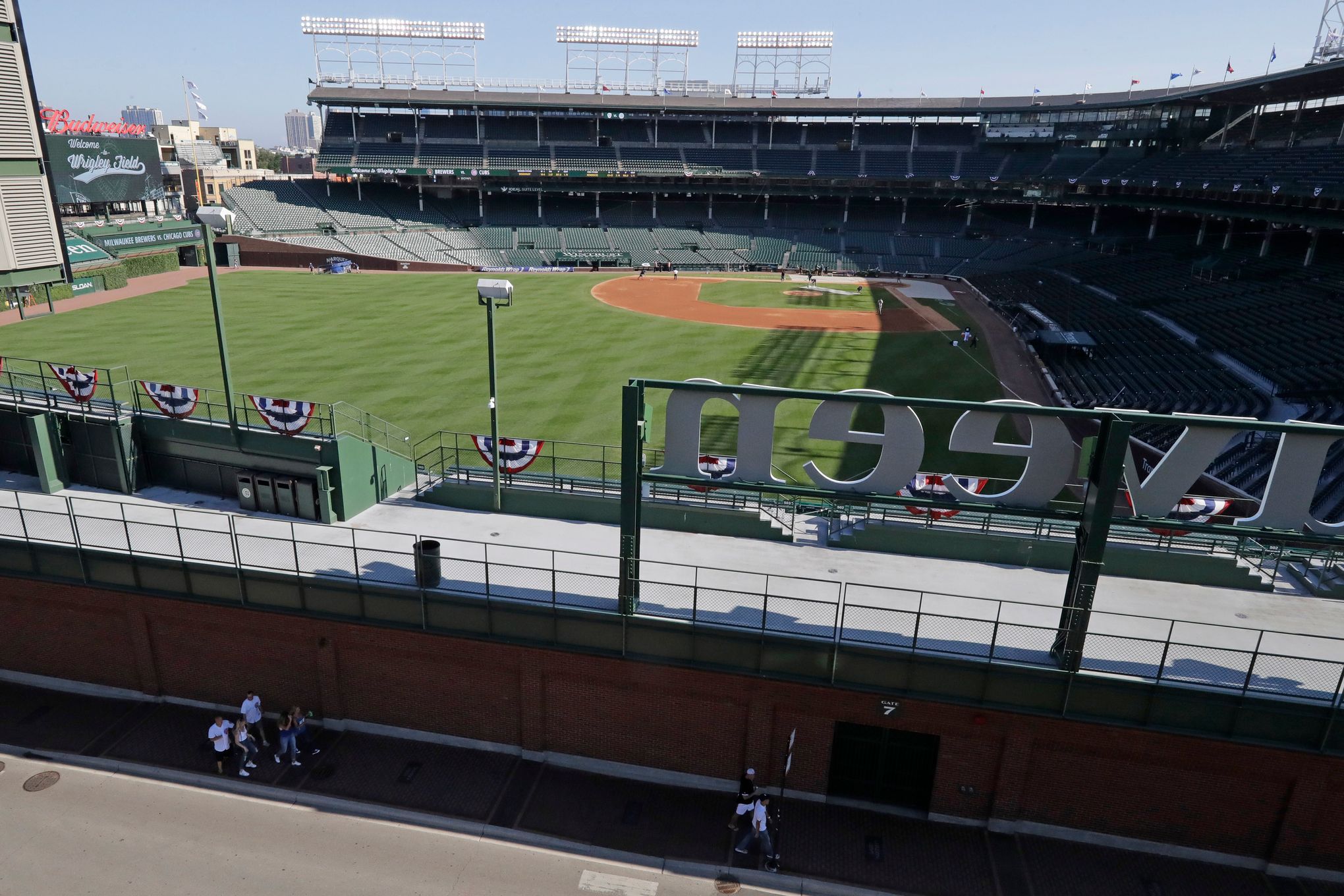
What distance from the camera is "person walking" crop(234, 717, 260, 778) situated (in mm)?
14180

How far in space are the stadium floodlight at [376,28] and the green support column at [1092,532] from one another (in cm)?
8754

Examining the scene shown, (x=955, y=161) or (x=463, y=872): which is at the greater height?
(x=955, y=161)

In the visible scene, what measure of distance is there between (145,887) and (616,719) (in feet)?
24.8

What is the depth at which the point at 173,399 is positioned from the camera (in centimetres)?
1817

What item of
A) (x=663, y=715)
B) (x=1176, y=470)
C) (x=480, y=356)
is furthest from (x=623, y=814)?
(x=480, y=356)

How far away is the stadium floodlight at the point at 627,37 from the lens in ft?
279

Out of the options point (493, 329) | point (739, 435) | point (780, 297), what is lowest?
point (780, 297)

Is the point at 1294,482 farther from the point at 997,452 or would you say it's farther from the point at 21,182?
the point at 21,182

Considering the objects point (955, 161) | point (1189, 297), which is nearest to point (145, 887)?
point (1189, 297)

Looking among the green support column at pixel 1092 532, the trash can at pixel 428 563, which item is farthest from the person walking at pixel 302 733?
the green support column at pixel 1092 532

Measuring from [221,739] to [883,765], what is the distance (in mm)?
11766

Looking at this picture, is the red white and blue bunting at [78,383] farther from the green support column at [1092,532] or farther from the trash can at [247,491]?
the green support column at [1092,532]

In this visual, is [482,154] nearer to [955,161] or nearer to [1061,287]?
[955,161]

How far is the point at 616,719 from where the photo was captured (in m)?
13.9
